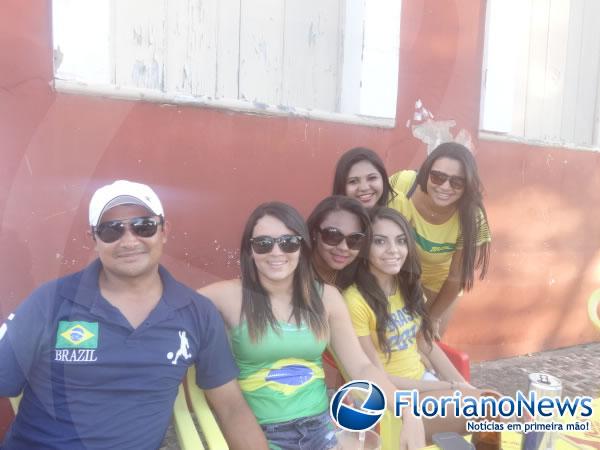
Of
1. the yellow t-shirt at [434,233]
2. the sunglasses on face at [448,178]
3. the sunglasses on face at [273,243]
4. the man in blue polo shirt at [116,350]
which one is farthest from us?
the yellow t-shirt at [434,233]

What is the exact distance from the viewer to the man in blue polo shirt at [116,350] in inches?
70.3

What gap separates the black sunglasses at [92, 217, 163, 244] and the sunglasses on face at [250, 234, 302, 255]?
15.5 inches

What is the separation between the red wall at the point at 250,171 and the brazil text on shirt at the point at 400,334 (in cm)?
107

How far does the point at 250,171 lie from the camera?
9.99ft

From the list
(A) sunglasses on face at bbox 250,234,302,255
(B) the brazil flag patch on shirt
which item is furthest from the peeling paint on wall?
(B) the brazil flag patch on shirt

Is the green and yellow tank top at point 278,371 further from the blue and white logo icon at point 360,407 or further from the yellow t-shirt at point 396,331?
the yellow t-shirt at point 396,331

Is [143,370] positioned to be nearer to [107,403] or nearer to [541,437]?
[107,403]

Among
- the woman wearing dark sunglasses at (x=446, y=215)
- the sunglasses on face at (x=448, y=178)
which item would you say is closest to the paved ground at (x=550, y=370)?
the woman wearing dark sunglasses at (x=446, y=215)

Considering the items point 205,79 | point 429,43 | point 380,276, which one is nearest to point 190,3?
point 205,79

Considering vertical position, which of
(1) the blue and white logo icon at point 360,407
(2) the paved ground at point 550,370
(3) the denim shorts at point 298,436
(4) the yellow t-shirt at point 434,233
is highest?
(4) the yellow t-shirt at point 434,233

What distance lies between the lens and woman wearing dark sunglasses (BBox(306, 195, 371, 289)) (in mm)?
2307

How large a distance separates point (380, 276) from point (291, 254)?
21.1 inches

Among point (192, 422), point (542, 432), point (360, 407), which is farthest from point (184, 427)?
point (542, 432)

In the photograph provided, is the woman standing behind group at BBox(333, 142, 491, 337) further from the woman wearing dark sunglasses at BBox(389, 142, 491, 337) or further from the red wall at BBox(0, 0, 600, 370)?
the red wall at BBox(0, 0, 600, 370)
